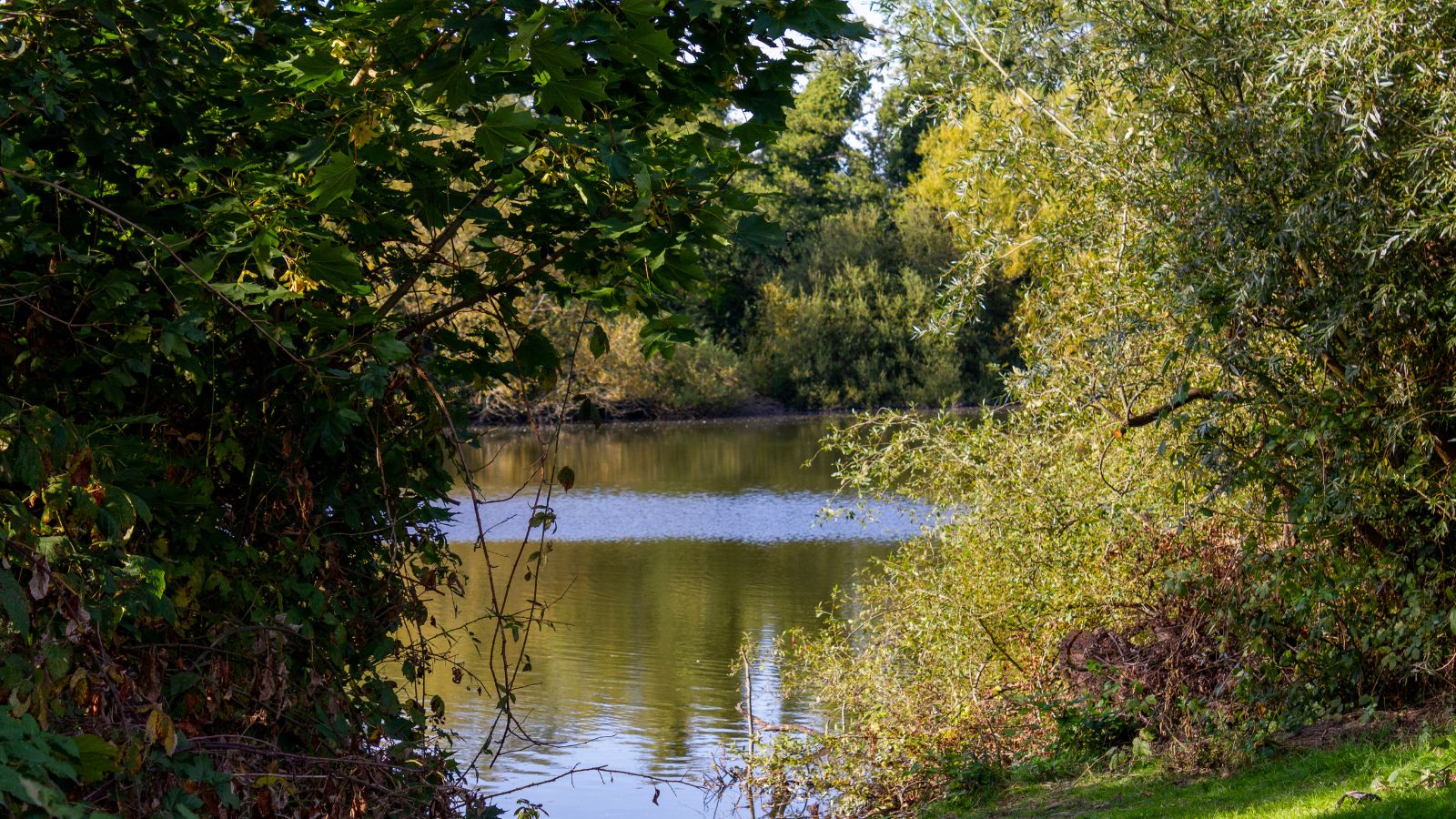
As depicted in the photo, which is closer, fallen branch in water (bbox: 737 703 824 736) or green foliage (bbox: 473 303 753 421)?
fallen branch in water (bbox: 737 703 824 736)

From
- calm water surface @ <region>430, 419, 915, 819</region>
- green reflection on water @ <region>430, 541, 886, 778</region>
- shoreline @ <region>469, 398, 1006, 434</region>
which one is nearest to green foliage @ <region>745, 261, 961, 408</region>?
shoreline @ <region>469, 398, 1006, 434</region>

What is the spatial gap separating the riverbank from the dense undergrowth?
0.88ft

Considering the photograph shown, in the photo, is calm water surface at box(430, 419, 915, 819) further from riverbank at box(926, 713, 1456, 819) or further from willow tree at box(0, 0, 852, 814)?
riverbank at box(926, 713, 1456, 819)

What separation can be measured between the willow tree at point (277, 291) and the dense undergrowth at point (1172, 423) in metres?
3.53

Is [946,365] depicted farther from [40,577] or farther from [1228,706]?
[40,577]

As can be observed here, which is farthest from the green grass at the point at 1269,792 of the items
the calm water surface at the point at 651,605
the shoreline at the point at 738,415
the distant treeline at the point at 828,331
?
the shoreline at the point at 738,415

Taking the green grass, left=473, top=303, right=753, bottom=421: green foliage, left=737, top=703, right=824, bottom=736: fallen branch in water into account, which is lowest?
left=473, top=303, right=753, bottom=421: green foliage

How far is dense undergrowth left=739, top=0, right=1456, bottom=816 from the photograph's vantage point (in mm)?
6707

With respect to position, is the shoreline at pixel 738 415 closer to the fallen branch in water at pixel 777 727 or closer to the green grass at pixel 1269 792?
the fallen branch in water at pixel 777 727

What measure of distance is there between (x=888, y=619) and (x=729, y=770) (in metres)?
1.73

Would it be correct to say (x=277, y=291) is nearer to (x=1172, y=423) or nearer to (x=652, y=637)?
(x=1172, y=423)

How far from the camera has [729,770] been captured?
9.48 m

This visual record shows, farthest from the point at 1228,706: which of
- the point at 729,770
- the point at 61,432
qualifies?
the point at 61,432

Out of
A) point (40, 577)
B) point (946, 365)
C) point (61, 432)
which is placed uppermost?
point (61, 432)
